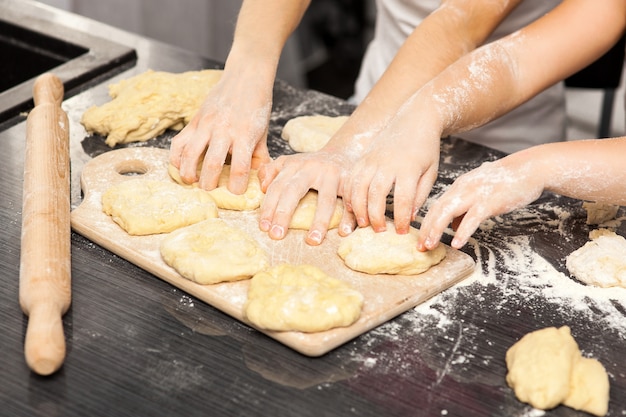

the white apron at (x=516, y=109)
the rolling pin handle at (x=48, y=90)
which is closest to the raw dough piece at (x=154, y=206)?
the rolling pin handle at (x=48, y=90)

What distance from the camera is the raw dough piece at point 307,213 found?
144 centimetres

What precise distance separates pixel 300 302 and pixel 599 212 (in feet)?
2.17

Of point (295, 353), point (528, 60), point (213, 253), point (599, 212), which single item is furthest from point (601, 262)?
point (213, 253)

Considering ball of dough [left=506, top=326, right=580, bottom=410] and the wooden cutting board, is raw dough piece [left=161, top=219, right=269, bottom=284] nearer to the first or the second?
the wooden cutting board

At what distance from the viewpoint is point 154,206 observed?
142cm

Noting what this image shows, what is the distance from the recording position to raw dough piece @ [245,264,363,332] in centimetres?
116

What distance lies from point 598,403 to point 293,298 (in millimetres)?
459

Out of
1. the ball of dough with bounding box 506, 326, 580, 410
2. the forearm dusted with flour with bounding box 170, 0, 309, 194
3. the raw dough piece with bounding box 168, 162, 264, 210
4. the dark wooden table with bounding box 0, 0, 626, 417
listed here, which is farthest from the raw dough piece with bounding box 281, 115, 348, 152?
the ball of dough with bounding box 506, 326, 580, 410

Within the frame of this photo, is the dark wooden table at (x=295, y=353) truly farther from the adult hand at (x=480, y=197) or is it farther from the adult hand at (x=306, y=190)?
the adult hand at (x=306, y=190)

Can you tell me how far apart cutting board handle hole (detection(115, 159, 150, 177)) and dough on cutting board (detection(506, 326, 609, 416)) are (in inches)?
33.9

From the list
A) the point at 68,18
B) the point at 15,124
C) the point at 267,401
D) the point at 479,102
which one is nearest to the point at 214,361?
the point at 267,401

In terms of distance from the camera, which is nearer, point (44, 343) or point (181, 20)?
point (44, 343)

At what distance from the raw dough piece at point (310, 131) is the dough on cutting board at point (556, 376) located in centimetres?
72

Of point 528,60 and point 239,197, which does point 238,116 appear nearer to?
point 239,197
